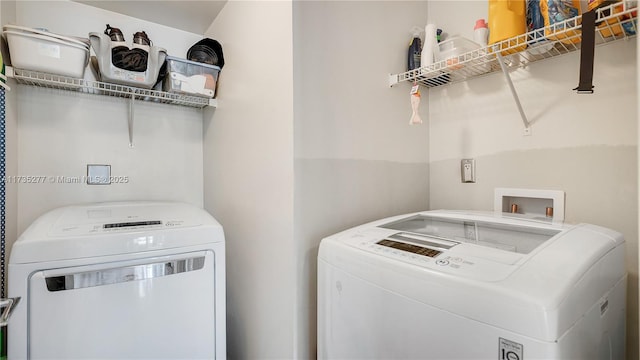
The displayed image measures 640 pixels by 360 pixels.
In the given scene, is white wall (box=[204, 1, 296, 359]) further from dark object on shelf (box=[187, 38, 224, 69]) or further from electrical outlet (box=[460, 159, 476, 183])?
electrical outlet (box=[460, 159, 476, 183])

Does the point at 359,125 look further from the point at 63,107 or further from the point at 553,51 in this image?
the point at 63,107

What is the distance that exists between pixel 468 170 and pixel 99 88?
1.96 meters

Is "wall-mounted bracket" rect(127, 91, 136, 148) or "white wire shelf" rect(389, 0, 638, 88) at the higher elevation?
"white wire shelf" rect(389, 0, 638, 88)

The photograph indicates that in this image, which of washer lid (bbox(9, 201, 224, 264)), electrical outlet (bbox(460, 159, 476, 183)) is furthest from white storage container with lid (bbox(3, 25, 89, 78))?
electrical outlet (bbox(460, 159, 476, 183))

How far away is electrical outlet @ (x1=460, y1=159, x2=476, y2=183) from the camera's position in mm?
1513

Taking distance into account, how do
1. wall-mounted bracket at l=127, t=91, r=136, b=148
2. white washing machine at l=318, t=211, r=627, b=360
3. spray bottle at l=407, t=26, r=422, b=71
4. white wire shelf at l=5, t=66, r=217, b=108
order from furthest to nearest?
wall-mounted bracket at l=127, t=91, r=136, b=148 < spray bottle at l=407, t=26, r=422, b=71 < white wire shelf at l=5, t=66, r=217, b=108 < white washing machine at l=318, t=211, r=627, b=360

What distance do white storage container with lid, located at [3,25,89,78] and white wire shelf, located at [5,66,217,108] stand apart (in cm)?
6

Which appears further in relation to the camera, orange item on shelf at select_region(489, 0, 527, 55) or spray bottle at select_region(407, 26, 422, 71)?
spray bottle at select_region(407, 26, 422, 71)

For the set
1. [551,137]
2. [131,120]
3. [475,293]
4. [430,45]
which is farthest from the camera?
[131,120]

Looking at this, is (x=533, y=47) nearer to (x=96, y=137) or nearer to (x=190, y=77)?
(x=190, y=77)

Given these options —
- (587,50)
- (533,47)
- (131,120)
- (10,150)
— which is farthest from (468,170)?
(10,150)

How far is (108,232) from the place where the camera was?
1201 mm

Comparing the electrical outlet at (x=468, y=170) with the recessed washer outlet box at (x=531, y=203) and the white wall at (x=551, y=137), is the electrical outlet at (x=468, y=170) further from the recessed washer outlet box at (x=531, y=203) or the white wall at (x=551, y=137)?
the recessed washer outlet box at (x=531, y=203)

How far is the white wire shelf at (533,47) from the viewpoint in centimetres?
93
